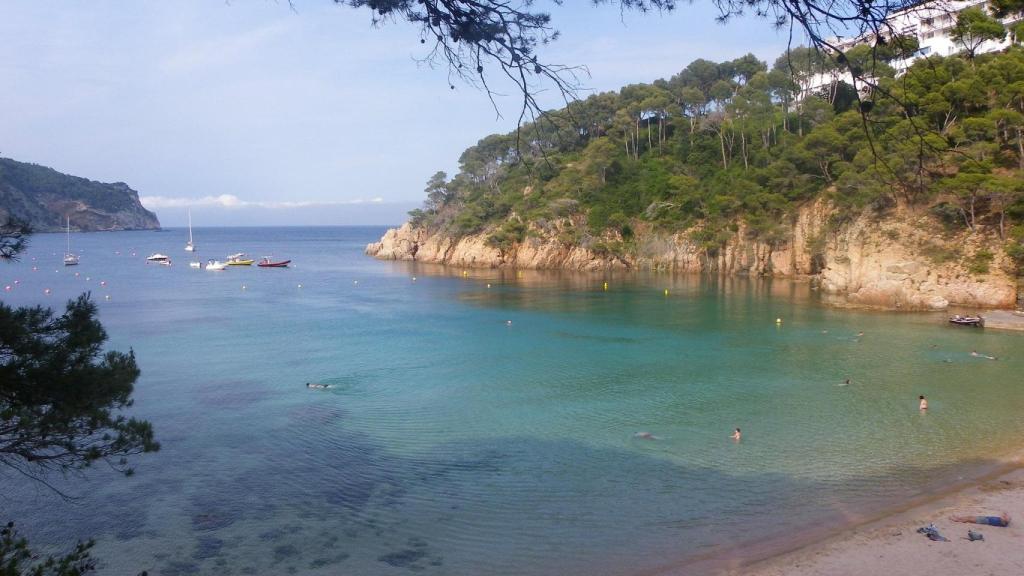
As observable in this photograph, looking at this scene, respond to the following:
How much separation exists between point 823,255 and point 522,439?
101 ft

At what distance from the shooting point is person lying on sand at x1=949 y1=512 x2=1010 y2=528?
29.5 feet

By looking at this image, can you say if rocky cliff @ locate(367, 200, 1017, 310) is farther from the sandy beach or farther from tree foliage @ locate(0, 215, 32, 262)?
tree foliage @ locate(0, 215, 32, 262)

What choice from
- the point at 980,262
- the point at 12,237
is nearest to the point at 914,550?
the point at 12,237

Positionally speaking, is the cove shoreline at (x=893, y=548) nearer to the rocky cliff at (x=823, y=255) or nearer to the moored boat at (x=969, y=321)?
the moored boat at (x=969, y=321)

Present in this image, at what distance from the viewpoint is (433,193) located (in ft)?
221

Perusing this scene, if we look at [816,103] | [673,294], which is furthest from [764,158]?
[673,294]

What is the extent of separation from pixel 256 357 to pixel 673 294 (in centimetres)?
2221

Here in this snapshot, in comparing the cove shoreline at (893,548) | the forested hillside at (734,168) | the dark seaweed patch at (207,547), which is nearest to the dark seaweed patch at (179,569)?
the dark seaweed patch at (207,547)

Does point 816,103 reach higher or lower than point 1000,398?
higher

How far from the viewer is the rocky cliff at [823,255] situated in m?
28.4

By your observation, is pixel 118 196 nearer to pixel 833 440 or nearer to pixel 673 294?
pixel 673 294

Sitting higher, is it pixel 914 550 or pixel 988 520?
pixel 988 520

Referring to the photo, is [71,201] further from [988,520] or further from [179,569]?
[988,520]

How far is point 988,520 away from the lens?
9.07 m
